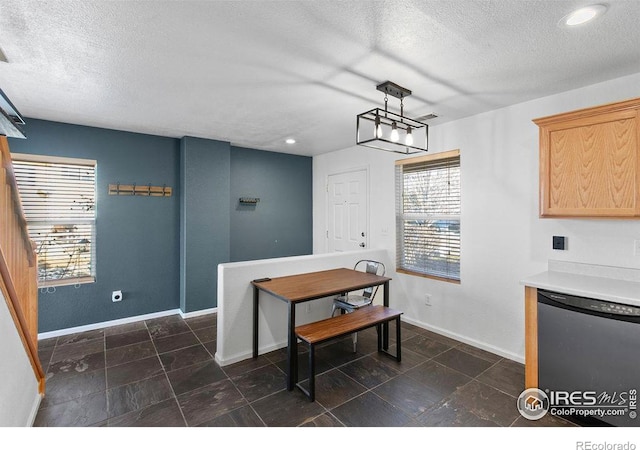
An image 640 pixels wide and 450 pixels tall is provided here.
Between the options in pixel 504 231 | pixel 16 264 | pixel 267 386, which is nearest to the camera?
pixel 16 264

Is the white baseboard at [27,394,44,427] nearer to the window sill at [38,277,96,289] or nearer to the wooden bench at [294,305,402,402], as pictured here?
the window sill at [38,277,96,289]

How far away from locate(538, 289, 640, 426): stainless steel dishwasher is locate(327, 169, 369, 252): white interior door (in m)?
2.67

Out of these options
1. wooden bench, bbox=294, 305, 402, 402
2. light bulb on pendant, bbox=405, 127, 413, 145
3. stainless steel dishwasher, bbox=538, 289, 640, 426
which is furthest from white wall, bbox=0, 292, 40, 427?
stainless steel dishwasher, bbox=538, 289, 640, 426

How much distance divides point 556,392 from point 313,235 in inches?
165

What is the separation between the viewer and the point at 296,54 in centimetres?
210

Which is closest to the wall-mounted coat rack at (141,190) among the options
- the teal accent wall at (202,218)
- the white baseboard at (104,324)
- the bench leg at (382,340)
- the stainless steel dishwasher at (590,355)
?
the teal accent wall at (202,218)

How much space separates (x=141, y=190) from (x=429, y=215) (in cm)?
368

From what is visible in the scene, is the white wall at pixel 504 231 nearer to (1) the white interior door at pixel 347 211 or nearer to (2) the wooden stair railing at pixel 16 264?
(1) the white interior door at pixel 347 211

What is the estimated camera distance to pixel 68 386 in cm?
260

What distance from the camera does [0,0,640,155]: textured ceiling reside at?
167 cm

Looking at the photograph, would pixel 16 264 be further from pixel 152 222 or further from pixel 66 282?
pixel 152 222

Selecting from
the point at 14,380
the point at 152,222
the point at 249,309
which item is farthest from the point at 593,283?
the point at 152,222

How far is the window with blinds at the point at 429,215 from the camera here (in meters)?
3.62
